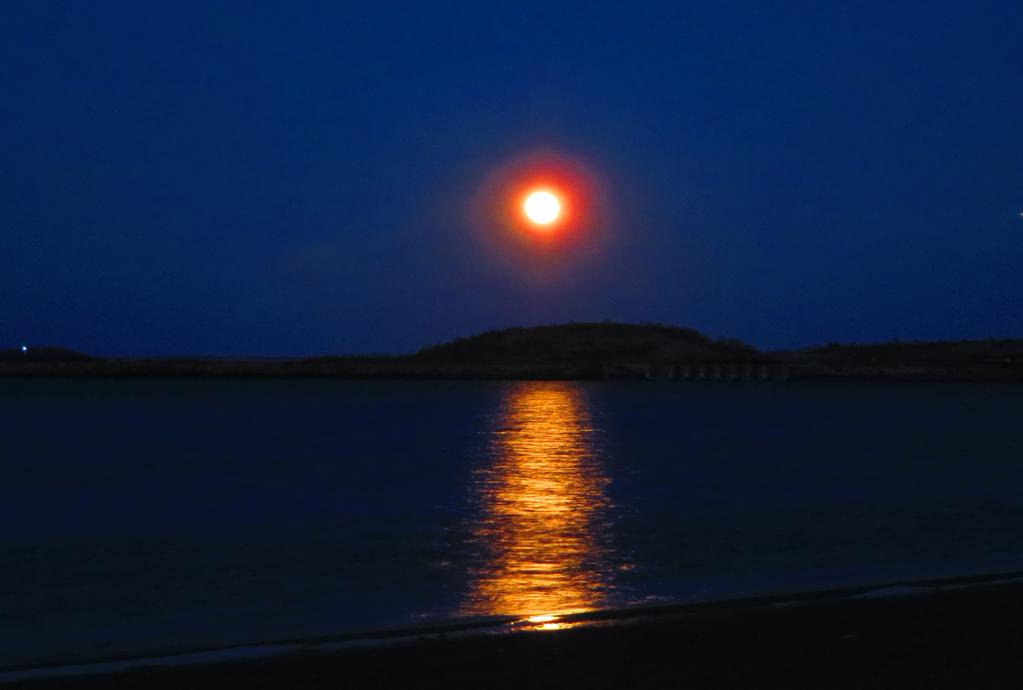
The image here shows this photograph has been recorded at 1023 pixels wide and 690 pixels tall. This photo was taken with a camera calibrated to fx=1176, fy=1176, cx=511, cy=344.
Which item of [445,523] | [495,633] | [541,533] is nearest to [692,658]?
[495,633]

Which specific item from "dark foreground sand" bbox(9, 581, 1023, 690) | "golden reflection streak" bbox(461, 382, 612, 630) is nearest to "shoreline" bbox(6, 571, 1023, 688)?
"dark foreground sand" bbox(9, 581, 1023, 690)

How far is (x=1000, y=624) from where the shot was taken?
7266 mm

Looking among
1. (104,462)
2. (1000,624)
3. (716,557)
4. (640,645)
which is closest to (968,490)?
(716,557)

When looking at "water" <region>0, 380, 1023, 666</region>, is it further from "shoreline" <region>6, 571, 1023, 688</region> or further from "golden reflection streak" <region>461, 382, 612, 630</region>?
"shoreline" <region>6, 571, 1023, 688</region>

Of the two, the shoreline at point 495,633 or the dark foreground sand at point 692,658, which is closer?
the dark foreground sand at point 692,658

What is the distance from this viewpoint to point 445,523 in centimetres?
1560

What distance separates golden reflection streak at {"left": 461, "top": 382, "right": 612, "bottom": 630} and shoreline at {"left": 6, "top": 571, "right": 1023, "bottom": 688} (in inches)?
16.2

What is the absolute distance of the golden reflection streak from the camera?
9.48 metres

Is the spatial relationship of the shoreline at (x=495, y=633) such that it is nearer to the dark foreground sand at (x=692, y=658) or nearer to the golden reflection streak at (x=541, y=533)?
the dark foreground sand at (x=692, y=658)

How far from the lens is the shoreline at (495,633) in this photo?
6426 mm

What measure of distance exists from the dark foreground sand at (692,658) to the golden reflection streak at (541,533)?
761mm

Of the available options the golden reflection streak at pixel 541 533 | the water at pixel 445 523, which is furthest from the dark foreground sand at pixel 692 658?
the water at pixel 445 523

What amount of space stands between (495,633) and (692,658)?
1.36 meters

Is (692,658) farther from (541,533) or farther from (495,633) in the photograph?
(541,533)
